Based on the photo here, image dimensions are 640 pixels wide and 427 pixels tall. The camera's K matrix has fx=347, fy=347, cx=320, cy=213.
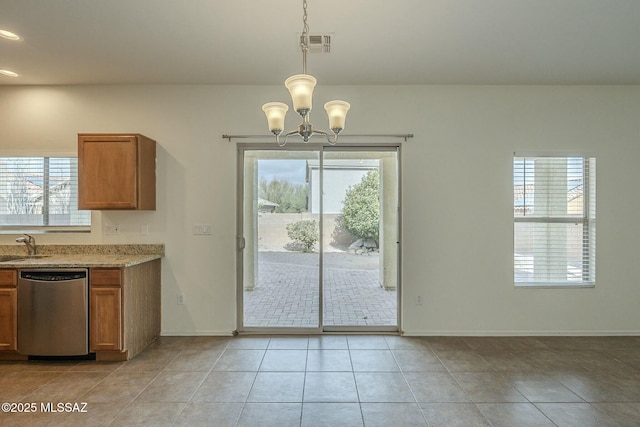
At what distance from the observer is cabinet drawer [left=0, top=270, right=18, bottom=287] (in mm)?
3188

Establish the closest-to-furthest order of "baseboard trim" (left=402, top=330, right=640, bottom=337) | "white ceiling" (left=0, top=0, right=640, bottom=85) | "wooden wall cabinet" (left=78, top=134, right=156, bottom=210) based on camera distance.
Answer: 1. "white ceiling" (left=0, top=0, right=640, bottom=85)
2. "wooden wall cabinet" (left=78, top=134, right=156, bottom=210)
3. "baseboard trim" (left=402, top=330, right=640, bottom=337)

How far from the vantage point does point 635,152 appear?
155 inches

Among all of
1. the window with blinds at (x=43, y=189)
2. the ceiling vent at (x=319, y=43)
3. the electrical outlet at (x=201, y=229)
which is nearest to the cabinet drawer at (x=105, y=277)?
the electrical outlet at (x=201, y=229)

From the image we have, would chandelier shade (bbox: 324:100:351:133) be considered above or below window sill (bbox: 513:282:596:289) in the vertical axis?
above

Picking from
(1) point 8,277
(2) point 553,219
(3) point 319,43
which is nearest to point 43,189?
(1) point 8,277

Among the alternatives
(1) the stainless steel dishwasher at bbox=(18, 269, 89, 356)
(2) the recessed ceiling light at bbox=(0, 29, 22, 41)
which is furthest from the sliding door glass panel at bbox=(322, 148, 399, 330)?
(2) the recessed ceiling light at bbox=(0, 29, 22, 41)

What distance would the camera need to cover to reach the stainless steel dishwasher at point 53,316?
316 centimetres

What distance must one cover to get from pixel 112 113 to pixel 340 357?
363 cm

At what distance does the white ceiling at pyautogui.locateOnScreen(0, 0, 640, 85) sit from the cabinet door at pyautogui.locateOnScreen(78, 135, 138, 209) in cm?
76

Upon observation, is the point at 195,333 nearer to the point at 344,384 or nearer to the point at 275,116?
the point at 344,384

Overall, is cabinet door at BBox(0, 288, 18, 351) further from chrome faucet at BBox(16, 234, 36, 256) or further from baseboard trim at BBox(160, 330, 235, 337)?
baseboard trim at BBox(160, 330, 235, 337)

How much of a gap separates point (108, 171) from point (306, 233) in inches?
85.6

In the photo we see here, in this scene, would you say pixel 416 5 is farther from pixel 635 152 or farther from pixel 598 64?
pixel 635 152

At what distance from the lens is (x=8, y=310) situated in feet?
10.5
